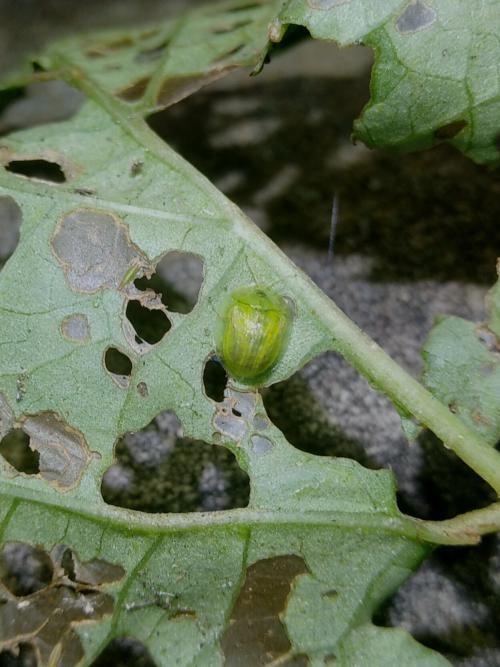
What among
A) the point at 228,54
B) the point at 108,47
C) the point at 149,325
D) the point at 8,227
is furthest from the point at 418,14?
the point at 8,227

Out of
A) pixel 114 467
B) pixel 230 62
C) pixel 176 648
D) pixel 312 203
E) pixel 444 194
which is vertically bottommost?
pixel 114 467

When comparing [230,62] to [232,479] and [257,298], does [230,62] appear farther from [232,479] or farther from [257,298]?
[232,479]

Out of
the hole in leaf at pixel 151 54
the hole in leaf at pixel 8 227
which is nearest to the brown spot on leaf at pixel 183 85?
the hole in leaf at pixel 151 54

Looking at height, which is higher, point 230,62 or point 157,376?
point 230,62

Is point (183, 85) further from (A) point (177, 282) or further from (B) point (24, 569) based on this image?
(B) point (24, 569)

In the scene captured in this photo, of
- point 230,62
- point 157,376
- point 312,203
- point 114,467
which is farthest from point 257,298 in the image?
point 312,203
